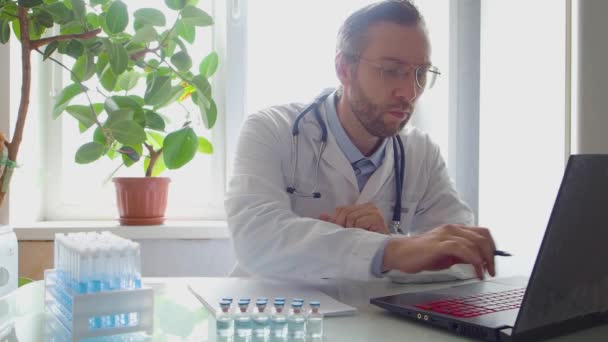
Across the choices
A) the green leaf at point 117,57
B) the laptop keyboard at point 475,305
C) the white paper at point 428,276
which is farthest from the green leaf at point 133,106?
the laptop keyboard at point 475,305

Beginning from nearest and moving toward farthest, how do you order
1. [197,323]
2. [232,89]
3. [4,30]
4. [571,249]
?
1. [571,249]
2. [197,323]
3. [4,30]
4. [232,89]

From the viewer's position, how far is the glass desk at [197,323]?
71cm

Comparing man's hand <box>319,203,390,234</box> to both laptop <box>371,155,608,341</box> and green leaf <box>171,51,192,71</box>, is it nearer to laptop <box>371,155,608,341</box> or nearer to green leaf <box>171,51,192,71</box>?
laptop <box>371,155,608,341</box>

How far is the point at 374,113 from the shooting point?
1551 millimetres

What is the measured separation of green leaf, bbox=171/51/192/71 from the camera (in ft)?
6.21

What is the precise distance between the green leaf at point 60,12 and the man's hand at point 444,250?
1116mm

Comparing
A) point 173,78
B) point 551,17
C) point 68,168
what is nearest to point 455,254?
point 551,17

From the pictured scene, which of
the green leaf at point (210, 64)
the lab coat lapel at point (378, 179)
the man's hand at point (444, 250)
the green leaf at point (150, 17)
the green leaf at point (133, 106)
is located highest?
the green leaf at point (150, 17)

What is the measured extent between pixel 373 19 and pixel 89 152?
40.6 inches

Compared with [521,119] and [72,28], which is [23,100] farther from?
[521,119]

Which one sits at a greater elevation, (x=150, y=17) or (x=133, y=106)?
(x=150, y=17)

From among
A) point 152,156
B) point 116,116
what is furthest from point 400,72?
point 152,156

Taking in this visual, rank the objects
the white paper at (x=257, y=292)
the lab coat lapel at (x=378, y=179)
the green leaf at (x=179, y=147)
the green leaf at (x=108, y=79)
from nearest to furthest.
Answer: the white paper at (x=257, y=292) < the lab coat lapel at (x=378, y=179) < the green leaf at (x=108, y=79) < the green leaf at (x=179, y=147)

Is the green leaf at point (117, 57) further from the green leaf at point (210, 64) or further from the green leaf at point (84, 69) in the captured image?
the green leaf at point (210, 64)
